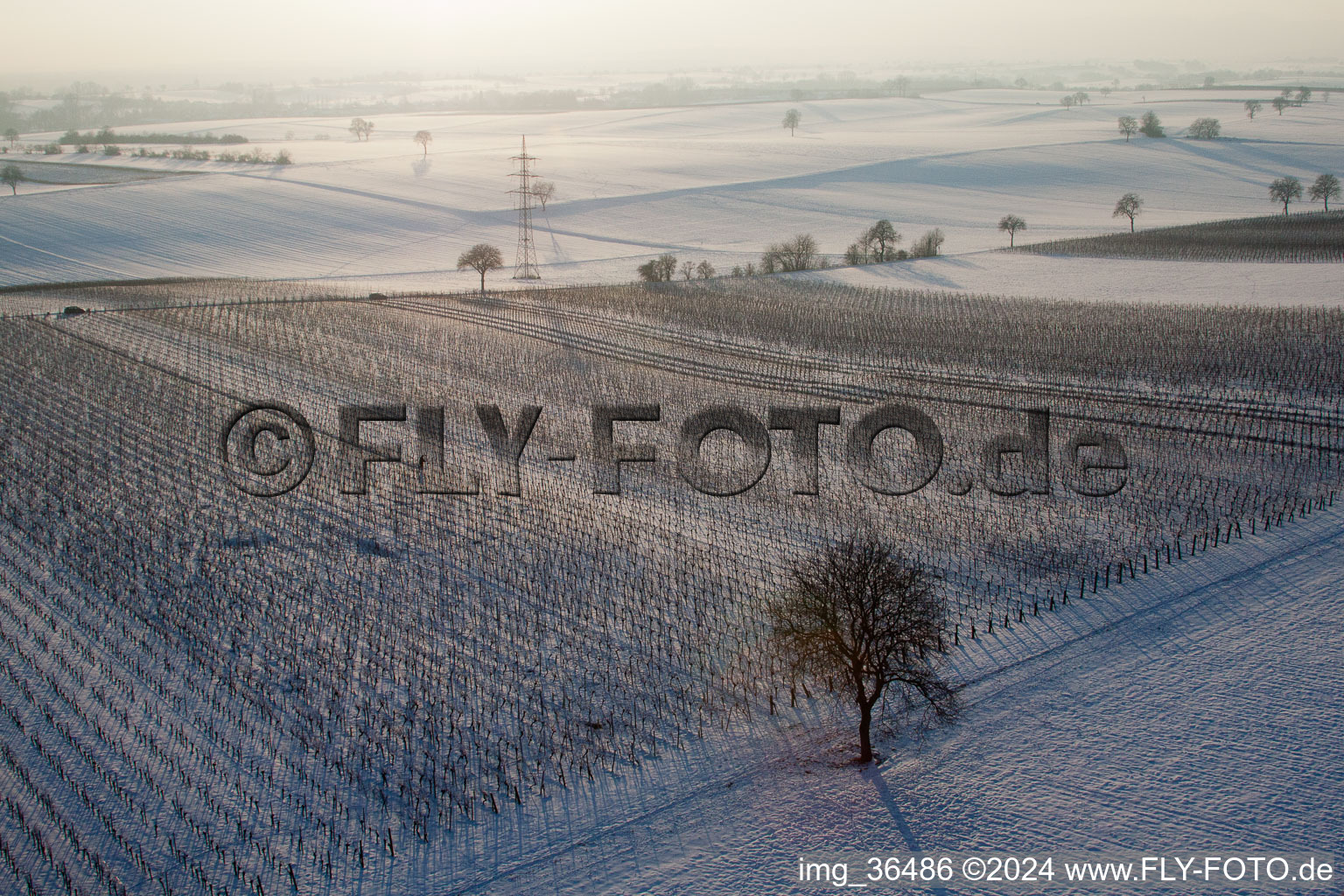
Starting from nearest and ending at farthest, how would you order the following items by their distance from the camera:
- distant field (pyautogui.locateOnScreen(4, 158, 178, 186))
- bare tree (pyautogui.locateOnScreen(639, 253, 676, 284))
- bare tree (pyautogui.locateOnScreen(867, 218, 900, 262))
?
bare tree (pyautogui.locateOnScreen(639, 253, 676, 284)) < bare tree (pyautogui.locateOnScreen(867, 218, 900, 262)) < distant field (pyautogui.locateOnScreen(4, 158, 178, 186))

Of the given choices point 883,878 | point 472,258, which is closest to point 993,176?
point 472,258

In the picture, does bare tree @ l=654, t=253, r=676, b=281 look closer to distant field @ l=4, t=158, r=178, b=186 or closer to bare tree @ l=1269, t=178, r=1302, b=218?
bare tree @ l=1269, t=178, r=1302, b=218

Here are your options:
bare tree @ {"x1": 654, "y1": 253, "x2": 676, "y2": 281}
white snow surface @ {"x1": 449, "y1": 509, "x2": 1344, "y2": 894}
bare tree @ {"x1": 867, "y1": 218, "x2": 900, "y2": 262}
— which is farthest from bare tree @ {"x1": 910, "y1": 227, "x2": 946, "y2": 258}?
white snow surface @ {"x1": 449, "y1": 509, "x2": 1344, "y2": 894}

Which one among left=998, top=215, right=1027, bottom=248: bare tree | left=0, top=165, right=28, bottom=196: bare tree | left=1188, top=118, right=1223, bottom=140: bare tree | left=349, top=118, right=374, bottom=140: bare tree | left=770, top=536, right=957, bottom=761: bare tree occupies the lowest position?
left=770, top=536, right=957, bottom=761: bare tree

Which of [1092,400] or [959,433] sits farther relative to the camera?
[1092,400]

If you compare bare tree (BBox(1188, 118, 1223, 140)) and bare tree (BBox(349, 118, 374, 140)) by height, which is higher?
bare tree (BBox(349, 118, 374, 140))

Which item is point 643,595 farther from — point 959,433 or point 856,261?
point 856,261

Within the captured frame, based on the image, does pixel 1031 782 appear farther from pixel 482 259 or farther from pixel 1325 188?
pixel 1325 188
